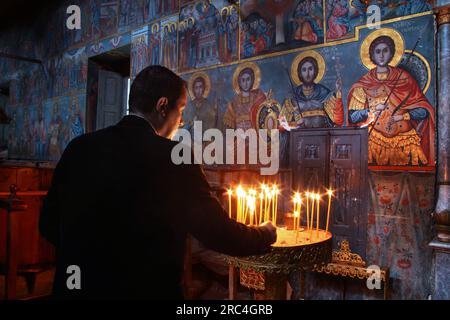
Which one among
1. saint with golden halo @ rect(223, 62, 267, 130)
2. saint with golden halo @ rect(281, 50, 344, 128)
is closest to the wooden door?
saint with golden halo @ rect(223, 62, 267, 130)

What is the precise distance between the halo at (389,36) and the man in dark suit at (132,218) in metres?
3.97

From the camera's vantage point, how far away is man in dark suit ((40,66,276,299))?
58.4 inches

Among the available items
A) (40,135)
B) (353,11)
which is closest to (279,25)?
(353,11)

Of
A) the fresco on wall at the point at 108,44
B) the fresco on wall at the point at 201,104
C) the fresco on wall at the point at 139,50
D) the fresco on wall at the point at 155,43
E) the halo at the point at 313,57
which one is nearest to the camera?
the halo at the point at 313,57

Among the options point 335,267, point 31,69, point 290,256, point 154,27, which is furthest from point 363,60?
A: point 31,69

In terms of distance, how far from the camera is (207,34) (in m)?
6.90

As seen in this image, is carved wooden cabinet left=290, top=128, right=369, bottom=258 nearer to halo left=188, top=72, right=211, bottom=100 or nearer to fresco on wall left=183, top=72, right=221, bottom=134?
fresco on wall left=183, top=72, right=221, bottom=134

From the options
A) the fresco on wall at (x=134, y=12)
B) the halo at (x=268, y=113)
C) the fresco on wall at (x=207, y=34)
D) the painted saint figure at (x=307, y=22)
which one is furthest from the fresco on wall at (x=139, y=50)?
the painted saint figure at (x=307, y=22)

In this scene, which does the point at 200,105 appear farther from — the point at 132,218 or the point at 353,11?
the point at 132,218

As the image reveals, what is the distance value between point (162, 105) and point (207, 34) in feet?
18.5

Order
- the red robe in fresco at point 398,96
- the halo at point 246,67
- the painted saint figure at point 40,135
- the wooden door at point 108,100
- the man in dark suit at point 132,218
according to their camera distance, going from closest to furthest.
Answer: the man in dark suit at point 132,218 → the red robe in fresco at point 398,96 → the halo at point 246,67 → the wooden door at point 108,100 → the painted saint figure at point 40,135

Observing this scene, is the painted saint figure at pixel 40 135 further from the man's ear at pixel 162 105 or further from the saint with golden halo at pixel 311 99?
the man's ear at pixel 162 105

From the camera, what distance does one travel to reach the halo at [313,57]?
5176 mm

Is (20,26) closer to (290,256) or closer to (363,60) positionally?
(363,60)
